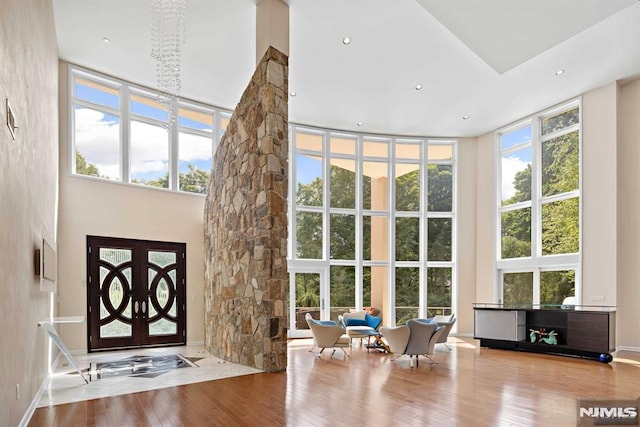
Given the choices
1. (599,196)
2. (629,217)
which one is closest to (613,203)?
(599,196)

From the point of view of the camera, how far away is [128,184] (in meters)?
9.93

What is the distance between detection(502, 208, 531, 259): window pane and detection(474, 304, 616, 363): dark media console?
2.59 m

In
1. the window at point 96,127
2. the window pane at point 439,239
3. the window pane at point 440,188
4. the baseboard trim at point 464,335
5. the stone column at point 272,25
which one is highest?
the stone column at point 272,25

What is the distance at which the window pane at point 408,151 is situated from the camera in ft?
46.7

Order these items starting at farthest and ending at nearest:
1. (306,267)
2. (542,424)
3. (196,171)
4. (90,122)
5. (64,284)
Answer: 1. (306,267)
2. (196,171)
3. (90,122)
4. (64,284)
5. (542,424)

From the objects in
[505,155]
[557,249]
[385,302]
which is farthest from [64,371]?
[505,155]

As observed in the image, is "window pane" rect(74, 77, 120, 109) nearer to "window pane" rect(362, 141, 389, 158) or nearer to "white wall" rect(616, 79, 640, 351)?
"window pane" rect(362, 141, 389, 158)

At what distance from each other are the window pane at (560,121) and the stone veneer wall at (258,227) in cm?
788

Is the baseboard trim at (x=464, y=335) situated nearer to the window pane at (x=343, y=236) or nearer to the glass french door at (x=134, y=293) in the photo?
the window pane at (x=343, y=236)

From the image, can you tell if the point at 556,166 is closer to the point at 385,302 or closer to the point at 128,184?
the point at 385,302

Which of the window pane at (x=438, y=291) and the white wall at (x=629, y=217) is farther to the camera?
the window pane at (x=438, y=291)

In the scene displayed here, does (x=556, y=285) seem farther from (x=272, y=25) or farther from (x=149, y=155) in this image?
(x=149, y=155)

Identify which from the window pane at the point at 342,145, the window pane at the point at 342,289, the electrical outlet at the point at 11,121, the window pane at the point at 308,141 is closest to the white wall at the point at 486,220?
the window pane at the point at 342,289

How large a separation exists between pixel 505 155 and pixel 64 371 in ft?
39.5
